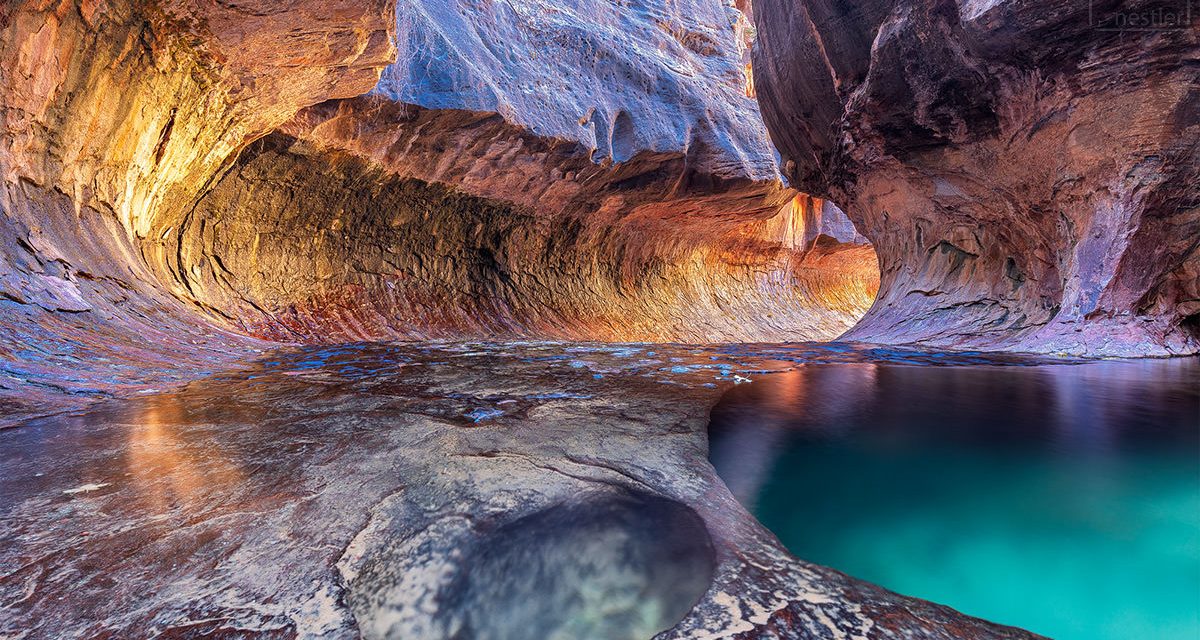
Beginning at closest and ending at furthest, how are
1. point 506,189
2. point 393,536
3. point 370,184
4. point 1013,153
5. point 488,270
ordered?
point 393,536
point 1013,153
point 370,184
point 506,189
point 488,270

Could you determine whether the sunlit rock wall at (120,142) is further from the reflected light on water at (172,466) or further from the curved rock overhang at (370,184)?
the reflected light on water at (172,466)

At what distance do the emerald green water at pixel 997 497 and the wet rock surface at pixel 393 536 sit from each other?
12cm

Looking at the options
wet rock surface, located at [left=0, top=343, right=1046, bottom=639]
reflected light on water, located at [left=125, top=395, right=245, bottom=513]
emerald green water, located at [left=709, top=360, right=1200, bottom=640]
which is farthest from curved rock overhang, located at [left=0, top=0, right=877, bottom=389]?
emerald green water, located at [left=709, top=360, right=1200, bottom=640]

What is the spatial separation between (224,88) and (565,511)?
265 inches

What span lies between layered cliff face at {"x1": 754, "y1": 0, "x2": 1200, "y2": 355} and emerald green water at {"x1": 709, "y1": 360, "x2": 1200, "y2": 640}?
4.63 m

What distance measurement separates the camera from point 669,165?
11414 millimetres

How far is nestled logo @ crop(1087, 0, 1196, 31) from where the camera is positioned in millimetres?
4809

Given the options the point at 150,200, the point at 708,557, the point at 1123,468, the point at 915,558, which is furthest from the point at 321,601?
the point at 150,200

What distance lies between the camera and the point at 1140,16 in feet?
16.3

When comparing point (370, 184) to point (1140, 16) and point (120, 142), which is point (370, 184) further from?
point (1140, 16)

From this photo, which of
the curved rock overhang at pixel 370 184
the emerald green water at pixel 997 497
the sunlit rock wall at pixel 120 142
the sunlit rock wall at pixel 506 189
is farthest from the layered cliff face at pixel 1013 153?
the sunlit rock wall at pixel 120 142

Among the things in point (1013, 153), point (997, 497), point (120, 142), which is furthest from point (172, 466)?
point (1013, 153)

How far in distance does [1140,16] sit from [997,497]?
6425mm

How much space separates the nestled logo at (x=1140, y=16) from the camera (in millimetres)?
4809
